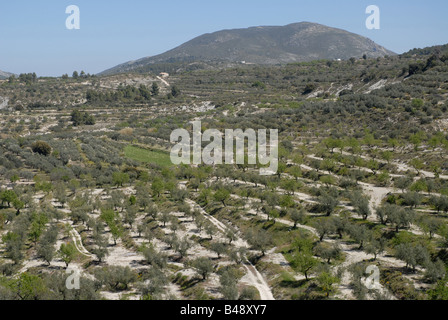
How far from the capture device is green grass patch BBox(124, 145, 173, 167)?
74.1m

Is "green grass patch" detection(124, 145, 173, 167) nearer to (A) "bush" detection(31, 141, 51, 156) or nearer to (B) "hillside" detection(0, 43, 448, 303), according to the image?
(B) "hillside" detection(0, 43, 448, 303)

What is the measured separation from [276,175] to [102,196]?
28.5m

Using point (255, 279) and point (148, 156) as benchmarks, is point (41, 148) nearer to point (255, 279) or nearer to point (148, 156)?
point (148, 156)

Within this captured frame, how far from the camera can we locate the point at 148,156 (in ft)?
257

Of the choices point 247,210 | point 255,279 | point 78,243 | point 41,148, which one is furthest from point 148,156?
point 255,279

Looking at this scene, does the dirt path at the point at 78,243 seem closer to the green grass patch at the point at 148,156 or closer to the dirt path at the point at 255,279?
the dirt path at the point at 255,279

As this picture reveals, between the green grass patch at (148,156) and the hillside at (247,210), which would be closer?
the hillside at (247,210)

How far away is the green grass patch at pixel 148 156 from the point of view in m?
74.1

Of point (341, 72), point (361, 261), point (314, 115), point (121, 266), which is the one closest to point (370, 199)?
point (361, 261)

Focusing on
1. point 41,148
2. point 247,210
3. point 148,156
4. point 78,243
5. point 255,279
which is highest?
point 41,148

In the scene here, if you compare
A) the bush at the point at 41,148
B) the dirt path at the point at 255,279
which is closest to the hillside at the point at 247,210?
the dirt path at the point at 255,279

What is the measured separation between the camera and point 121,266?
111 ft

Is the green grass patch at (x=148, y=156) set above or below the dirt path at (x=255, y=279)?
above
